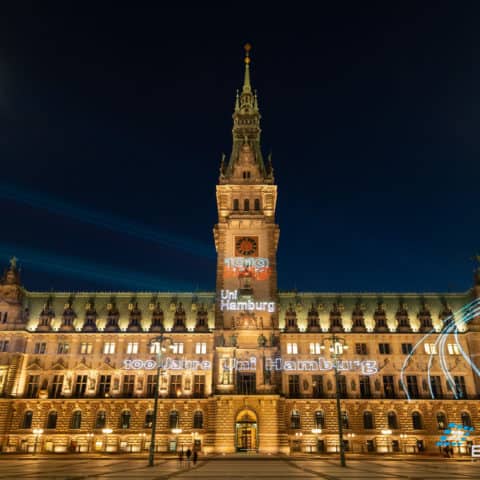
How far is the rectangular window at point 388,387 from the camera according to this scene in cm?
7281

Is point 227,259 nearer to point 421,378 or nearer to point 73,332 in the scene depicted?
point 73,332

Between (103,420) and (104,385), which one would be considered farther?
(104,385)

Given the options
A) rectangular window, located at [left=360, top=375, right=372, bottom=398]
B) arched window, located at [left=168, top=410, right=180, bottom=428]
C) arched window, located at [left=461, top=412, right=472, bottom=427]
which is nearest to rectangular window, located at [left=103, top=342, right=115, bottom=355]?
arched window, located at [left=168, top=410, right=180, bottom=428]

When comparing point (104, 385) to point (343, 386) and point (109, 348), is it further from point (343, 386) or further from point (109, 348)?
point (343, 386)

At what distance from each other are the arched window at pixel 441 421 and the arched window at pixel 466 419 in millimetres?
2679

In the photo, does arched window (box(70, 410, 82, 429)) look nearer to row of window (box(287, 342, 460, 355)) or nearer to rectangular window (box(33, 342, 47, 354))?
rectangular window (box(33, 342, 47, 354))

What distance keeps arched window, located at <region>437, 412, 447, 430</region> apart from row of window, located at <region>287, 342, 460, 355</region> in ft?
31.5

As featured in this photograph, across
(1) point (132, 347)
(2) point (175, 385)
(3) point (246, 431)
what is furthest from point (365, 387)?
(1) point (132, 347)

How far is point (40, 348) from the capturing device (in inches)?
3000

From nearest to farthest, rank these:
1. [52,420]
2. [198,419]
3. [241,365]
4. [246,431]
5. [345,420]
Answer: [246,431] → [241,365] → [345,420] → [198,419] → [52,420]

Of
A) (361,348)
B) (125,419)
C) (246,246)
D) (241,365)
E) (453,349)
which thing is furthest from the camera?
(246,246)

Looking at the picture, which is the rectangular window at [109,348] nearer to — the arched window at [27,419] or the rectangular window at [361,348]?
the arched window at [27,419]

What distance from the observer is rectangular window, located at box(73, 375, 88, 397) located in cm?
7319

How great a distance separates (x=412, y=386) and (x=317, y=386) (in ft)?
50.2
